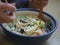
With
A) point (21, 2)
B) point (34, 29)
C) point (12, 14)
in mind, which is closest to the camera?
point (12, 14)

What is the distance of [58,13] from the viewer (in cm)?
95

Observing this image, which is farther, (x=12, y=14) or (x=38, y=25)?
(x=38, y=25)

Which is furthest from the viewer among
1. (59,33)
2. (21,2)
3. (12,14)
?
(21,2)

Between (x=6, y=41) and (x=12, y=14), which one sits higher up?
(x=12, y=14)

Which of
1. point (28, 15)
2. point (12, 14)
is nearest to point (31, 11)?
point (28, 15)

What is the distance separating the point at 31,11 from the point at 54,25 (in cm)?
14

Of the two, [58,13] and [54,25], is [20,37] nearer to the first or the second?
[54,25]

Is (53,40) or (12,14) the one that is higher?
(12,14)

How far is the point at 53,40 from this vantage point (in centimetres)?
73

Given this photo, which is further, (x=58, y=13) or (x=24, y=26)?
(x=58, y=13)

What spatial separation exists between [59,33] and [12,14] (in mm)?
304

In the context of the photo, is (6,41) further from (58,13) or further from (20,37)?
(58,13)

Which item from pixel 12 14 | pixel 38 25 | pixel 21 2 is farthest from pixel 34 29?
pixel 21 2

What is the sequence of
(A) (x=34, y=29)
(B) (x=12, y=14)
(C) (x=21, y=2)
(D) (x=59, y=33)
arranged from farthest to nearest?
(C) (x=21, y=2) < (D) (x=59, y=33) < (A) (x=34, y=29) < (B) (x=12, y=14)
